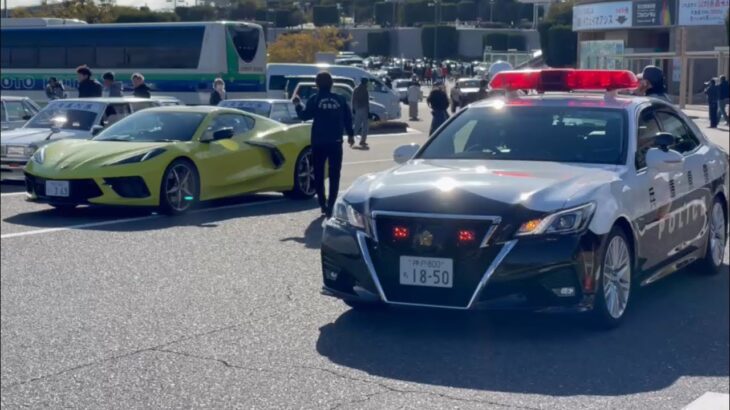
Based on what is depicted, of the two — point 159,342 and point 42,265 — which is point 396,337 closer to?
point 159,342

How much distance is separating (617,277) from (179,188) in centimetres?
708

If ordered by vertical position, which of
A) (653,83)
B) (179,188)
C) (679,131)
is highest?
(653,83)

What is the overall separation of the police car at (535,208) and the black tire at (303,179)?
6.47 metres

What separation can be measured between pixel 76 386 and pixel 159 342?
3.35 ft

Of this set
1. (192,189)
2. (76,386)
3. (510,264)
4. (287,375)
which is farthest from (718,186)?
(192,189)

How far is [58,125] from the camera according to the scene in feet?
55.3

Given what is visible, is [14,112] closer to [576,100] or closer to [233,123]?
[233,123]

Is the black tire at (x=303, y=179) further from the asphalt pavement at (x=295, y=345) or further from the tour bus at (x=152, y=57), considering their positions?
the tour bus at (x=152, y=57)

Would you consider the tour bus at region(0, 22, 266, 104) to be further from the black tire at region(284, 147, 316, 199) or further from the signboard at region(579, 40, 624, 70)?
the signboard at region(579, 40, 624, 70)

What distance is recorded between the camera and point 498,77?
8430mm

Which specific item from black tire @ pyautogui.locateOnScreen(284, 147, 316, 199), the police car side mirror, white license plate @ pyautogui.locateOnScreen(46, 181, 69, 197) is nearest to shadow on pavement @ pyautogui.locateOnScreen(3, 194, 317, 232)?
black tire @ pyautogui.locateOnScreen(284, 147, 316, 199)

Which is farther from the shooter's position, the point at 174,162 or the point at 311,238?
the point at 174,162

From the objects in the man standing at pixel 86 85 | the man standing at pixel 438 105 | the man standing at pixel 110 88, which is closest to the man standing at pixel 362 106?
the man standing at pixel 438 105

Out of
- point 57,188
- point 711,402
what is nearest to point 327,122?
point 57,188
